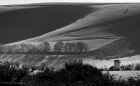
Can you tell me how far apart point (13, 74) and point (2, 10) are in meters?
149

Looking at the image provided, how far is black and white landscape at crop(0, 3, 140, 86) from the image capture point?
79500 millimetres

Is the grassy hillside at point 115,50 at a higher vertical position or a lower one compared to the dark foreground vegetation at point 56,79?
lower

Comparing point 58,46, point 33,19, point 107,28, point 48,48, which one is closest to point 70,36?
point 107,28

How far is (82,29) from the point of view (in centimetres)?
11038

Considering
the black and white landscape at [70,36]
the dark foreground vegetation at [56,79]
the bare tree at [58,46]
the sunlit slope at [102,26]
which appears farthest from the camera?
the sunlit slope at [102,26]

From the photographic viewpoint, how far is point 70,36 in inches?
3999

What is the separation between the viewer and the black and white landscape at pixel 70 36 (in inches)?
3130

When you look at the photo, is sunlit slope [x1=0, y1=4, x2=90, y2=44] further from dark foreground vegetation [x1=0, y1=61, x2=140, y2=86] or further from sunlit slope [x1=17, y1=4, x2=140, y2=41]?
dark foreground vegetation [x1=0, y1=61, x2=140, y2=86]

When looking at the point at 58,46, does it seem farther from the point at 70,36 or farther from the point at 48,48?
the point at 70,36

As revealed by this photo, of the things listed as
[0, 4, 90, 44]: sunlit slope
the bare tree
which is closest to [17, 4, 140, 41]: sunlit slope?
the bare tree

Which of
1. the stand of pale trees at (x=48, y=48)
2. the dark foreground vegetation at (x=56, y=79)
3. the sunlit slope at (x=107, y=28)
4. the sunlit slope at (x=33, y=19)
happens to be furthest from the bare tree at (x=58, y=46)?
the dark foreground vegetation at (x=56, y=79)

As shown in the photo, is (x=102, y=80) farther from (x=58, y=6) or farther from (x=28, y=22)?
(x=58, y=6)

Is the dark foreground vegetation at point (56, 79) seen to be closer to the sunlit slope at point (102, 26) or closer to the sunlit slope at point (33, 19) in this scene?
the sunlit slope at point (102, 26)

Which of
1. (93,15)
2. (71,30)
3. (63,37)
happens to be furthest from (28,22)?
(63,37)
